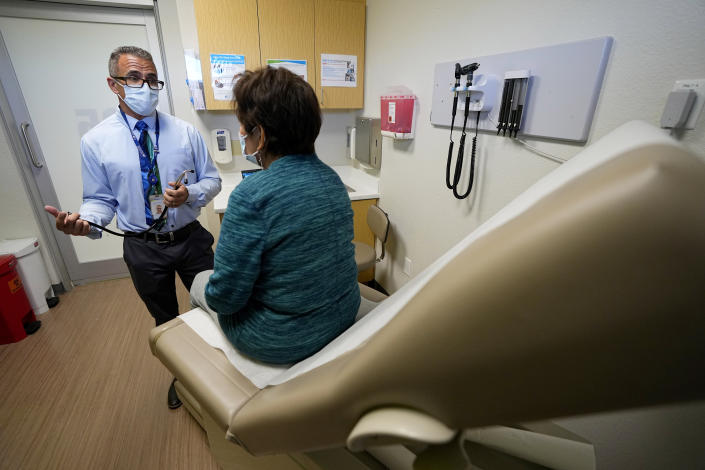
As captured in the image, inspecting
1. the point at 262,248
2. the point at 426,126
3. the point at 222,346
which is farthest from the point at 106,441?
the point at 426,126

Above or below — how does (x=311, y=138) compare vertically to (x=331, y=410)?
above

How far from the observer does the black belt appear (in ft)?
4.71

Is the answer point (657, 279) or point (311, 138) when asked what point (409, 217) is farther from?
point (657, 279)

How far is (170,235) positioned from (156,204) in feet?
0.51

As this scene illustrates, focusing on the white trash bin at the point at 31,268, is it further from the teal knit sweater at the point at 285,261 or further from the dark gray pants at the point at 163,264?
the teal knit sweater at the point at 285,261

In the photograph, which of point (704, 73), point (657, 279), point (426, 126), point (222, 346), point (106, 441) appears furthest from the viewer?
point (426, 126)

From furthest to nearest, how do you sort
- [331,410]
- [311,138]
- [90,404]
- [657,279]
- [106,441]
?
[90,404]
[106,441]
[311,138]
[331,410]
[657,279]

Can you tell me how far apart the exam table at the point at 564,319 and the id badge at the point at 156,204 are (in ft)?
4.60

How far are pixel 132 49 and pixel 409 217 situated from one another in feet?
5.33

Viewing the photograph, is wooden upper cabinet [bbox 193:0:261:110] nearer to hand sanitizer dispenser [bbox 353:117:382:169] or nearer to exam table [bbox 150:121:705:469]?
hand sanitizer dispenser [bbox 353:117:382:169]

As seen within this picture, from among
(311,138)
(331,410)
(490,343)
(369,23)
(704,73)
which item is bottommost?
(331,410)

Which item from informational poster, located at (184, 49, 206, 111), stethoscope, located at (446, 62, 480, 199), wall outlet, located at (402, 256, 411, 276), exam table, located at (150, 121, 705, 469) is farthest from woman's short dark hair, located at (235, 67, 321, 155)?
informational poster, located at (184, 49, 206, 111)

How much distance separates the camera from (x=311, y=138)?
0.89 meters

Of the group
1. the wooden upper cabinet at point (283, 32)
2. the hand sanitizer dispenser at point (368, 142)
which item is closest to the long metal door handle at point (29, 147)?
the wooden upper cabinet at point (283, 32)
